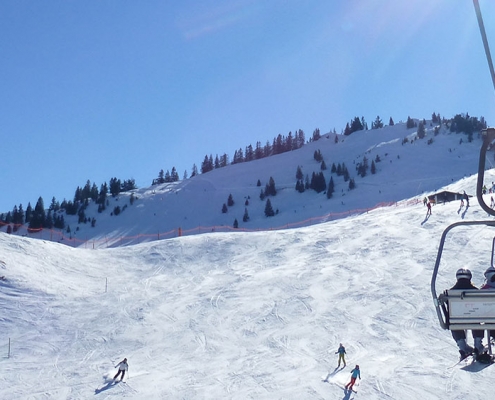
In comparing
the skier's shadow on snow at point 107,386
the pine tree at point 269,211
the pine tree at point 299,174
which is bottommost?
the skier's shadow on snow at point 107,386

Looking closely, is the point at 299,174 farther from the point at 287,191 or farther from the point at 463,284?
the point at 463,284

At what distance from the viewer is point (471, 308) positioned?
3221 mm

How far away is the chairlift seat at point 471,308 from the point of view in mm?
3176

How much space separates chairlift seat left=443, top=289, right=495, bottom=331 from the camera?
3176 mm

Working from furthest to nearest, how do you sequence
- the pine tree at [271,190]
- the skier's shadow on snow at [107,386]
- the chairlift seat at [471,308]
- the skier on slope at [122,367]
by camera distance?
the pine tree at [271,190], the skier on slope at [122,367], the skier's shadow on snow at [107,386], the chairlift seat at [471,308]

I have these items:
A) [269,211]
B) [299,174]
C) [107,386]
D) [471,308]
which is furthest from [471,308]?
[299,174]

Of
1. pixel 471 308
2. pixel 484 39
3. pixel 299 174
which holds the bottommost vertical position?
pixel 471 308

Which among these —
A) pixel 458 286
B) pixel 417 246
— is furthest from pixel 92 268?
pixel 458 286

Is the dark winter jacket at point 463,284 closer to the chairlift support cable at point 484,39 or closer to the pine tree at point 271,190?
the chairlift support cable at point 484,39

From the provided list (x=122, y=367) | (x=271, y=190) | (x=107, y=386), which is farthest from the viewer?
(x=271, y=190)

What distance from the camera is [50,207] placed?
10631cm

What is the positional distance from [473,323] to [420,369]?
15.3 metres

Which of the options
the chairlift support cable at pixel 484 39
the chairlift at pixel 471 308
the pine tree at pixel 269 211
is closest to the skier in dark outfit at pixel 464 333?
the chairlift at pixel 471 308

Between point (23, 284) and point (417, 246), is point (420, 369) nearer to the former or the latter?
point (417, 246)
